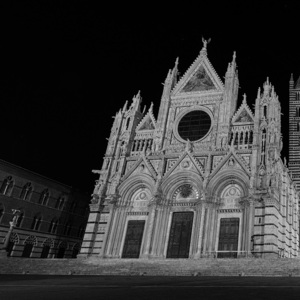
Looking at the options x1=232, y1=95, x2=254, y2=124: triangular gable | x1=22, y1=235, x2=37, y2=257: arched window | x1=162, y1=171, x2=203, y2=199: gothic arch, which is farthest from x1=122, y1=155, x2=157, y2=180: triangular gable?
x1=22, y1=235, x2=37, y2=257: arched window

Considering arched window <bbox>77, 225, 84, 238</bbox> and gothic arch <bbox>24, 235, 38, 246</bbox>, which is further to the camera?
arched window <bbox>77, 225, 84, 238</bbox>

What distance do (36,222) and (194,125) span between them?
2081 cm

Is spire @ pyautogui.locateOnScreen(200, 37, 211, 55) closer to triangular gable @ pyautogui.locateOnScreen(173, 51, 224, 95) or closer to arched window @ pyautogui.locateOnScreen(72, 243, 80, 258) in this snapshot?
triangular gable @ pyautogui.locateOnScreen(173, 51, 224, 95)

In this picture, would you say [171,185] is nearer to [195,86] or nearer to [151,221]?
[151,221]

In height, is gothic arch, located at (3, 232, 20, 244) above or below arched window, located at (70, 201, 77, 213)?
below

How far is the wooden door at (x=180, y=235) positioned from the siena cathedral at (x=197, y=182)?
0.30 feet

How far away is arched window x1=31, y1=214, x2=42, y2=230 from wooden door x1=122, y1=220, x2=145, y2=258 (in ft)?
41.0

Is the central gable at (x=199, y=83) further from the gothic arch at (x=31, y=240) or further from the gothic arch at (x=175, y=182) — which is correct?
the gothic arch at (x=31, y=240)

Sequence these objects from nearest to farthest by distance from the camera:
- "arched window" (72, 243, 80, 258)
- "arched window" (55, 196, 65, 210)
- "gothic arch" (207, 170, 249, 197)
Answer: "gothic arch" (207, 170, 249, 197)
"arched window" (55, 196, 65, 210)
"arched window" (72, 243, 80, 258)

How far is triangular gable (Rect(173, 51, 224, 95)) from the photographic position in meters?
37.9

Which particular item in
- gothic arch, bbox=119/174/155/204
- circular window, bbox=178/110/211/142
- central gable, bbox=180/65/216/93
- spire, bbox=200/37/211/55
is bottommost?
gothic arch, bbox=119/174/155/204

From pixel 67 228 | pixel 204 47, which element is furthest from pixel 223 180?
pixel 67 228

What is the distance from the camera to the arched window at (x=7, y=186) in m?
37.4

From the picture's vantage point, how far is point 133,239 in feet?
107
